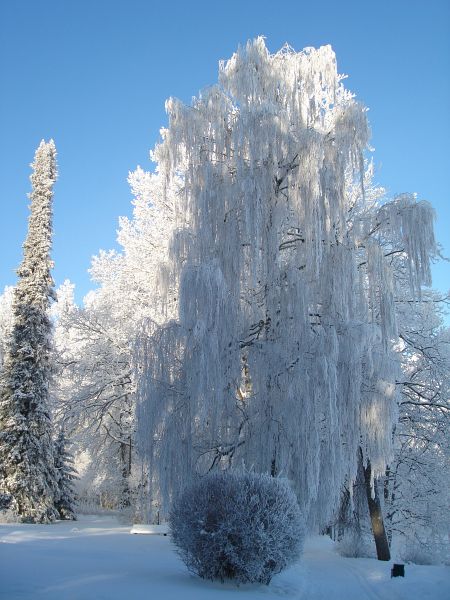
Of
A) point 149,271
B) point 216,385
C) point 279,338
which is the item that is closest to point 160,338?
point 216,385

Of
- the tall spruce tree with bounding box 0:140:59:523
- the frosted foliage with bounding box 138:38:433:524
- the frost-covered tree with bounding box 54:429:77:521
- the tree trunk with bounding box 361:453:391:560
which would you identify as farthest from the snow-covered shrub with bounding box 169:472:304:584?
the frost-covered tree with bounding box 54:429:77:521

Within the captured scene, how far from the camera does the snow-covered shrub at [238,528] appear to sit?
7539 millimetres

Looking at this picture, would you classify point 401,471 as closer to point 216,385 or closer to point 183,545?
point 216,385

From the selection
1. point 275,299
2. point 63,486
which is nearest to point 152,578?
point 275,299

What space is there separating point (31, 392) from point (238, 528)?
1384cm

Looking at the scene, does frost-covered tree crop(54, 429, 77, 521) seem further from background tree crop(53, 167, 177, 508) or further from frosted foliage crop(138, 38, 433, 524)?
frosted foliage crop(138, 38, 433, 524)

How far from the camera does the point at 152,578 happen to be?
753cm

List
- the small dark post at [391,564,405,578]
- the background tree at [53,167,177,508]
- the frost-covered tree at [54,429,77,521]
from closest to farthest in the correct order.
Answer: the small dark post at [391,564,405,578] → the background tree at [53,167,177,508] → the frost-covered tree at [54,429,77,521]

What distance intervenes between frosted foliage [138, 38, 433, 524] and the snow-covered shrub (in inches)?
68.3

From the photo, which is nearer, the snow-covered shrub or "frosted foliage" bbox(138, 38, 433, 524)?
the snow-covered shrub

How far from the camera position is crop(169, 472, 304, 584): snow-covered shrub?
7.54 metres

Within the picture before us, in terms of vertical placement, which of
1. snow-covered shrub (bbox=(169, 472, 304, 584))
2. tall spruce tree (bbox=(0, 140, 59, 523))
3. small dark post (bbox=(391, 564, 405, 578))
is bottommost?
small dark post (bbox=(391, 564, 405, 578))

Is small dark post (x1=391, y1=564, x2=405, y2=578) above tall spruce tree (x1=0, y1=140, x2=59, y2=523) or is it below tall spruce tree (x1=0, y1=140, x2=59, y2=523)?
below

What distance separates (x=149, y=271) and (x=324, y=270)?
8347 millimetres
